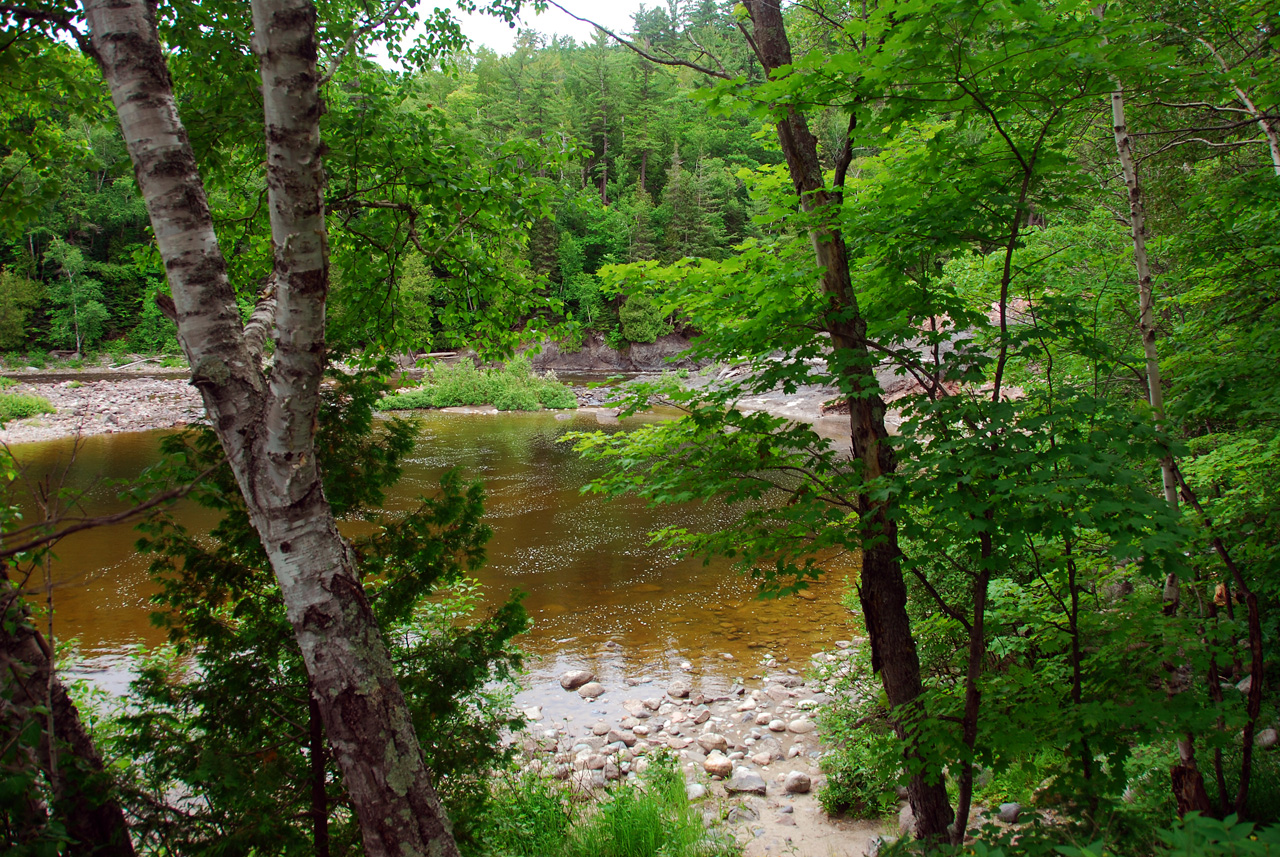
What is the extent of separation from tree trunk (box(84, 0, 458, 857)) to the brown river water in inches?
133

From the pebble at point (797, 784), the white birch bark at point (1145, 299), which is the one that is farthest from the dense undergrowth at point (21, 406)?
the white birch bark at point (1145, 299)

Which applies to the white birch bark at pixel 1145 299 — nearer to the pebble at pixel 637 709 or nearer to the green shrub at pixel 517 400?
the pebble at pixel 637 709

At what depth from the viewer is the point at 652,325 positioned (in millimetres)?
41250

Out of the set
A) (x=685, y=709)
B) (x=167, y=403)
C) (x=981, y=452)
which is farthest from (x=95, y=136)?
(x=981, y=452)

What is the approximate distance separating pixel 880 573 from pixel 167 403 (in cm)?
3084

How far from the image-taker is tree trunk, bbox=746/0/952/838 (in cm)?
360

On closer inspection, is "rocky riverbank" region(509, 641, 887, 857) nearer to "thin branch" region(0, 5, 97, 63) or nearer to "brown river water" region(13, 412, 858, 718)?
"brown river water" region(13, 412, 858, 718)

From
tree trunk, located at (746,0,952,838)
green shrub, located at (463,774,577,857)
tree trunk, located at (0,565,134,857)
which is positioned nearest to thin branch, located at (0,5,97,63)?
tree trunk, located at (0,565,134,857)

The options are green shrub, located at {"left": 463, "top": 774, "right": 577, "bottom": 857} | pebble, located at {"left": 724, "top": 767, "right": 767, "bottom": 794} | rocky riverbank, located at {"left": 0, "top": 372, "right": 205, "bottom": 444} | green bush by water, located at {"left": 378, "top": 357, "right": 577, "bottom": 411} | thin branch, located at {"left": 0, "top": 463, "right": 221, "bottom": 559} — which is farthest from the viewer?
green bush by water, located at {"left": 378, "top": 357, "right": 577, "bottom": 411}

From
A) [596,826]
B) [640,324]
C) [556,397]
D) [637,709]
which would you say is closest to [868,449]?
[596,826]

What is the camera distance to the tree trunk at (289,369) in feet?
6.84

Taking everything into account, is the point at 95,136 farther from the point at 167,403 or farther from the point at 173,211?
the point at 173,211

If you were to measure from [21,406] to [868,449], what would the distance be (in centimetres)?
3089

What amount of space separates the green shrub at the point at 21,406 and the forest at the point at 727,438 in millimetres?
26459
